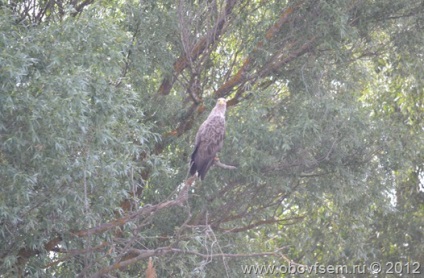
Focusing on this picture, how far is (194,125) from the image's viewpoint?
10586mm

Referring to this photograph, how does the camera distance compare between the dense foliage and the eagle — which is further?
the eagle

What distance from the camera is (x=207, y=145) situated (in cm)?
838

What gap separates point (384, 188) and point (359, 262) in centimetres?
278

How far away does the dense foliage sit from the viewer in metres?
7.52

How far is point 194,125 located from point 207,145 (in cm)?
223

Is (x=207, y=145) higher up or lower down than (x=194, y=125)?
higher up

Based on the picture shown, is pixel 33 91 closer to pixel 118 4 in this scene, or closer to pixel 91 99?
pixel 91 99

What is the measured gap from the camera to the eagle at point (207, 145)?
27.3ft

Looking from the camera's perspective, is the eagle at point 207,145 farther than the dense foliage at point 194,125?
Yes

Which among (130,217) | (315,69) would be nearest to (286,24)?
(315,69)

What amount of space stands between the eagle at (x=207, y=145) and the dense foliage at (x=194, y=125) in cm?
59

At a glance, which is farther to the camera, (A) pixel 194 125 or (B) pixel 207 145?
(A) pixel 194 125

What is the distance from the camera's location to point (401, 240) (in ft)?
43.0

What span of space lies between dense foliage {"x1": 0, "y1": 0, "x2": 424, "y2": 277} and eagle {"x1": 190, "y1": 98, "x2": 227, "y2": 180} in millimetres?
594
